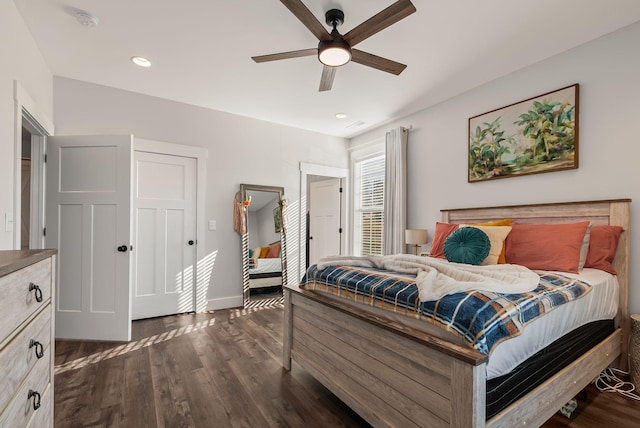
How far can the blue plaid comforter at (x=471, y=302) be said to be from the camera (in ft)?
4.15

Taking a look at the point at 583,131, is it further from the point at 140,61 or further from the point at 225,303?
the point at 225,303

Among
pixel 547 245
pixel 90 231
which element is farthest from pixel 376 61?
pixel 90 231

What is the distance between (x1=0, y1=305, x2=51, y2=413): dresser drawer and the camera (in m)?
0.86

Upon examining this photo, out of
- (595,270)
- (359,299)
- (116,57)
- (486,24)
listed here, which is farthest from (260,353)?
(486,24)

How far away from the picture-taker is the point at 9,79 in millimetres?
2064

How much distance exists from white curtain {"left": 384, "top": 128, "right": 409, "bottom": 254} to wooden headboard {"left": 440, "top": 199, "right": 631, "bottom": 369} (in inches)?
49.3

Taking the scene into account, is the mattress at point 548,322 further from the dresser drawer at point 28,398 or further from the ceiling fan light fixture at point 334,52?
the ceiling fan light fixture at point 334,52

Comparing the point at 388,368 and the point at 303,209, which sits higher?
the point at 303,209

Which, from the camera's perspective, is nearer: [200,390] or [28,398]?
[28,398]

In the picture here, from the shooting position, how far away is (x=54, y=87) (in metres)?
3.20

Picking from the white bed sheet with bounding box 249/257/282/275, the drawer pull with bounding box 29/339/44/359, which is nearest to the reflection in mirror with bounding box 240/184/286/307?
the white bed sheet with bounding box 249/257/282/275

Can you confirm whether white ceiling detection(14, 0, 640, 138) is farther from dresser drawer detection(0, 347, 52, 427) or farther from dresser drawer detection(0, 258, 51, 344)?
dresser drawer detection(0, 347, 52, 427)

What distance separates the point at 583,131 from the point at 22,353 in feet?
12.3

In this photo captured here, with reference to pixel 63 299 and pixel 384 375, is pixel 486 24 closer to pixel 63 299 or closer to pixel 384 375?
pixel 384 375
